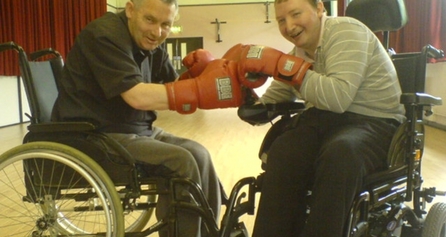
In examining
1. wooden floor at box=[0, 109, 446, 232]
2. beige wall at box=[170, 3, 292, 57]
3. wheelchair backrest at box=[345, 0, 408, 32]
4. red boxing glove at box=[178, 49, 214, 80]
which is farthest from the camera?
beige wall at box=[170, 3, 292, 57]

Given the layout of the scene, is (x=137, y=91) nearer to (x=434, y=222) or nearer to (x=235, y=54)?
(x=235, y=54)

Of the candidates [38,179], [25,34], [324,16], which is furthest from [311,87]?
[25,34]

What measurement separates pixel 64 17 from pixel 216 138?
165 inches

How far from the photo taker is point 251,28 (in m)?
10.7

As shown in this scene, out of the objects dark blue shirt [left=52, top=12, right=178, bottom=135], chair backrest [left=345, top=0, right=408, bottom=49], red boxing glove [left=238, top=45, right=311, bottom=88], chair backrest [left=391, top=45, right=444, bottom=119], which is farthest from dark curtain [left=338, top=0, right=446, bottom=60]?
dark blue shirt [left=52, top=12, right=178, bottom=135]

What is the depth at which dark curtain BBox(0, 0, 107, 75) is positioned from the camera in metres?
6.16

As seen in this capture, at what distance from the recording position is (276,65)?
139 centimetres

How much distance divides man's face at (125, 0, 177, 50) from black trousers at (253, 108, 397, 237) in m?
0.56

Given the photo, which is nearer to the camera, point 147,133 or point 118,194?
point 118,194

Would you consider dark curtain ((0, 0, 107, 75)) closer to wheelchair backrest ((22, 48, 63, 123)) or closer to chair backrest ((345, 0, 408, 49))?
wheelchair backrest ((22, 48, 63, 123))

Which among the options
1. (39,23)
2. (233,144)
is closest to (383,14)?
(233,144)

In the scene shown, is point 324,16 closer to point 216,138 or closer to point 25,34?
point 216,138

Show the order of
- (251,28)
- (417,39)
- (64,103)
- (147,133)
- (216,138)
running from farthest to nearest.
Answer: (251,28)
(417,39)
(216,138)
(147,133)
(64,103)

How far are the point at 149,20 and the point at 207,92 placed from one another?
1.17ft
